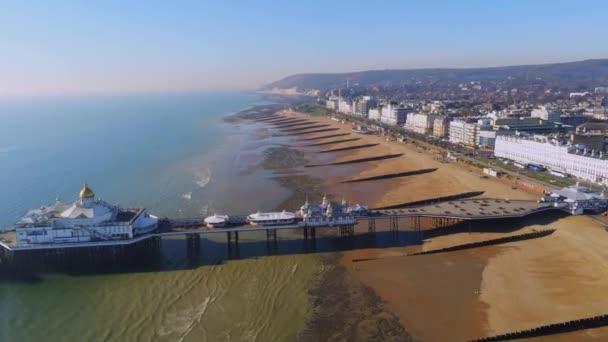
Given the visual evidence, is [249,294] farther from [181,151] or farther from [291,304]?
[181,151]

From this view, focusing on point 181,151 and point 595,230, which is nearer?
point 595,230

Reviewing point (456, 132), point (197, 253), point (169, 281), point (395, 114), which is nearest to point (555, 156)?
point (456, 132)

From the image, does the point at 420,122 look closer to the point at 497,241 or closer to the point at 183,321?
the point at 497,241

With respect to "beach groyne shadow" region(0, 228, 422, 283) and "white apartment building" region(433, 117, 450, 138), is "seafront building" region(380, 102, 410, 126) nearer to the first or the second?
"white apartment building" region(433, 117, 450, 138)

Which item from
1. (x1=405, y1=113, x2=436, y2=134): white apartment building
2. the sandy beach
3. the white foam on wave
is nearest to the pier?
the sandy beach

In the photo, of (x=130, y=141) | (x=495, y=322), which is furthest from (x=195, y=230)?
(x=130, y=141)

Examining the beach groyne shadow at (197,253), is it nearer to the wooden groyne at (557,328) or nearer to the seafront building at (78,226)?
the seafront building at (78,226)

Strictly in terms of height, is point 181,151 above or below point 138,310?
above
